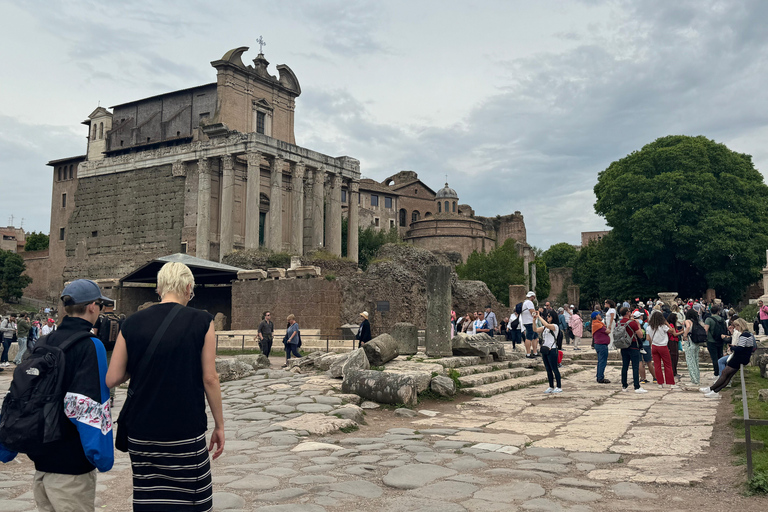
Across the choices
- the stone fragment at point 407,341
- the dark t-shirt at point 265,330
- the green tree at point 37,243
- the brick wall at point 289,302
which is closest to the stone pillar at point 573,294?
the brick wall at point 289,302

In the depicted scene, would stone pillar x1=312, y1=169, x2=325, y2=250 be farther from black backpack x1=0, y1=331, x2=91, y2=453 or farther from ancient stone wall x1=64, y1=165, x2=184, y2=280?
black backpack x1=0, y1=331, x2=91, y2=453

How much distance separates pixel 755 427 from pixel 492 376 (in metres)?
6.02

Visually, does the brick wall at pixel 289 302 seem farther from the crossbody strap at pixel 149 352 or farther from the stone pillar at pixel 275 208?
the crossbody strap at pixel 149 352

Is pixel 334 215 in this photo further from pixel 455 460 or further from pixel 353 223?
pixel 455 460

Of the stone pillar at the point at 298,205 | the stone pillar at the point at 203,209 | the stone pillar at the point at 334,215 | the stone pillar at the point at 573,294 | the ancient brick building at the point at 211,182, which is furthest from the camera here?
the stone pillar at the point at 573,294

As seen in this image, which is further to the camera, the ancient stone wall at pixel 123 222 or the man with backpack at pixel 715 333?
the ancient stone wall at pixel 123 222

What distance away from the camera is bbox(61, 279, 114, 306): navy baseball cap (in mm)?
3553

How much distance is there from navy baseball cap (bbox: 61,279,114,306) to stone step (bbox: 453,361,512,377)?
9.25 metres

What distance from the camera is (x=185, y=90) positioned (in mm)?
43969

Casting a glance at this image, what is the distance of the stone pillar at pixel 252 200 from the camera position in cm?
3697

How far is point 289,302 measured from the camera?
26.6 m

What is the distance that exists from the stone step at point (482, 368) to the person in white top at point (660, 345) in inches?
124

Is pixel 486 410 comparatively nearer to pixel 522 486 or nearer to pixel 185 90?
pixel 522 486

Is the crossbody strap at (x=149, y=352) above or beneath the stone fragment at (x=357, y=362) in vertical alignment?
above
